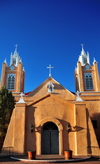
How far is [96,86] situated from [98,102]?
429 cm

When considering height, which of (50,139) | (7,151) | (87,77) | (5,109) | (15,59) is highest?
(15,59)

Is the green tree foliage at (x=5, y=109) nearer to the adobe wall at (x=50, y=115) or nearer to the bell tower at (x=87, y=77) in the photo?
the adobe wall at (x=50, y=115)

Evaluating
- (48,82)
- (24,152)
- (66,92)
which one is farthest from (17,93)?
(24,152)

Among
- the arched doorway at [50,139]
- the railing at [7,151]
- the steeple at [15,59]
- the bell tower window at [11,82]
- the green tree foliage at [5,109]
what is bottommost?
the railing at [7,151]

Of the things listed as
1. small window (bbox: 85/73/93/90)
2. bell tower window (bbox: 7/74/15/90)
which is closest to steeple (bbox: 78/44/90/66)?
small window (bbox: 85/73/93/90)

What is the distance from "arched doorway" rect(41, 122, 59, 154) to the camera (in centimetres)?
1764

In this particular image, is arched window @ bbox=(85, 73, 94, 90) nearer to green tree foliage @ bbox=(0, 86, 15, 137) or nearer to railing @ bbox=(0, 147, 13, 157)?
green tree foliage @ bbox=(0, 86, 15, 137)

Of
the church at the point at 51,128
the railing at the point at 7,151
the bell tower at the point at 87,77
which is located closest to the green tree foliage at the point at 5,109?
the church at the point at 51,128

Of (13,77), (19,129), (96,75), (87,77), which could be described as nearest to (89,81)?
(87,77)

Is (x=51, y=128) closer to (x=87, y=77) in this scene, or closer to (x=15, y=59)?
(x=87, y=77)

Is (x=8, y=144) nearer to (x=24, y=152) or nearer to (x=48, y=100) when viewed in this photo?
(x=24, y=152)

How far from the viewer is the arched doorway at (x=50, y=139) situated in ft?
57.9

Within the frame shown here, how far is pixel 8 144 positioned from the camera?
17.1m

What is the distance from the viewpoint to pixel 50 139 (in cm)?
1794
